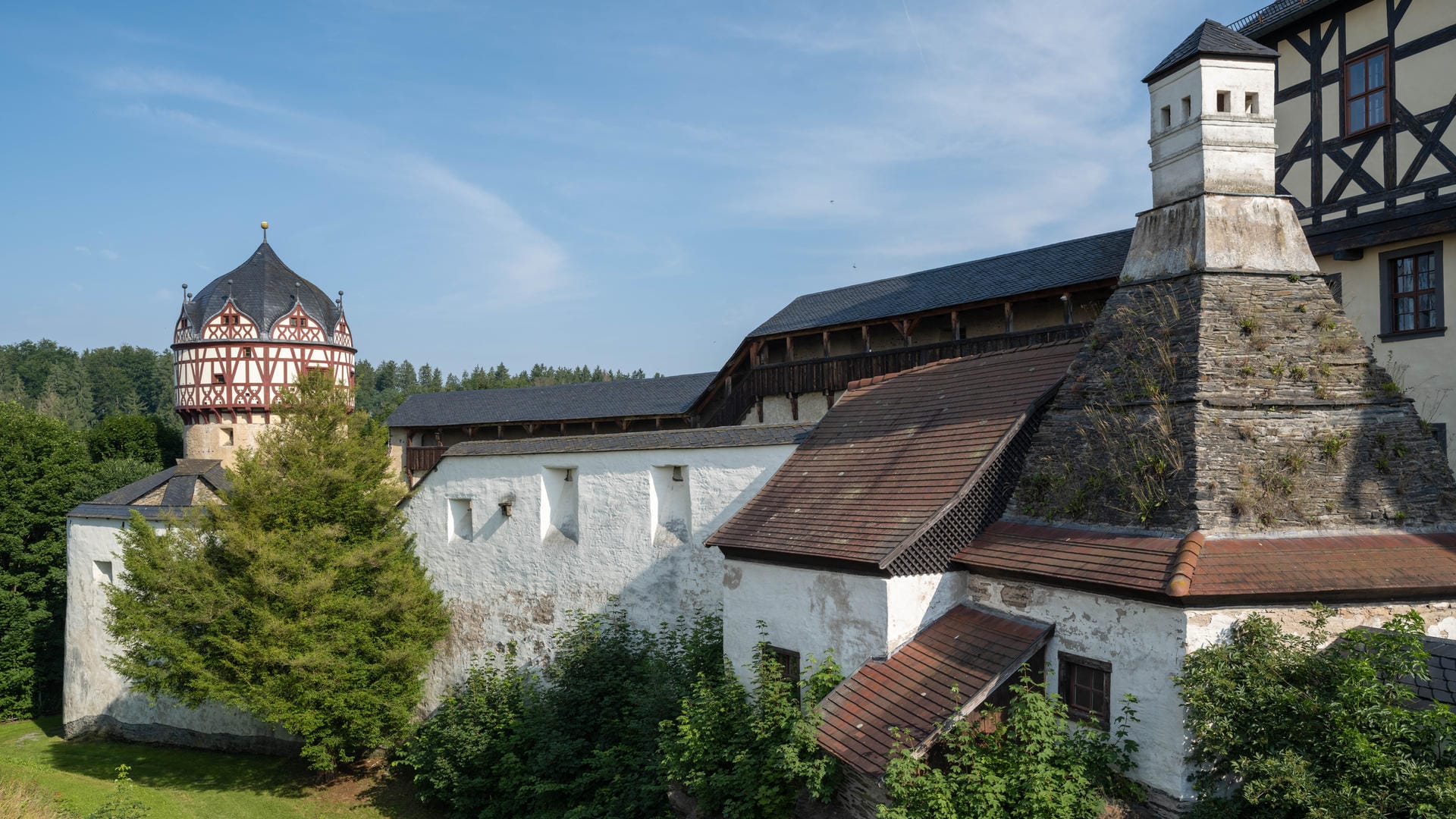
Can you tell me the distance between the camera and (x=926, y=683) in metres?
8.65

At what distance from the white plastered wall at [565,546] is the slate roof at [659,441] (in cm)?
11

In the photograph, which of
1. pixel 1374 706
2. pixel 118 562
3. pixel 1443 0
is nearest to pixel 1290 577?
Result: pixel 1374 706

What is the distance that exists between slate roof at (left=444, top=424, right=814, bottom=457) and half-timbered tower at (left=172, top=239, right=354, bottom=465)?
1858cm

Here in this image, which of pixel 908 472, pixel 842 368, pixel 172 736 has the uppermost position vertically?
pixel 842 368

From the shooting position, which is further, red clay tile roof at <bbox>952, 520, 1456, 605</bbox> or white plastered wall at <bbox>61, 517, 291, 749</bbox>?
white plastered wall at <bbox>61, 517, 291, 749</bbox>

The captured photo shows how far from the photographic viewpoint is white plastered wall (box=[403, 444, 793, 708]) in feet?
45.7

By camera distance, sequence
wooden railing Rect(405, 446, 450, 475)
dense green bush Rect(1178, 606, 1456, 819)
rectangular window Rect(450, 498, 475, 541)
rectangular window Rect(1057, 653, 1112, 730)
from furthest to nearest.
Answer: wooden railing Rect(405, 446, 450, 475), rectangular window Rect(450, 498, 475, 541), rectangular window Rect(1057, 653, 1112, 730), dense green bush Rect(1178, 606, 1456, 819)

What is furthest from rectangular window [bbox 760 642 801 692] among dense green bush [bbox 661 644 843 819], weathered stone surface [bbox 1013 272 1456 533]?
weathered stone surface [bbox 1013 272 1456 533]

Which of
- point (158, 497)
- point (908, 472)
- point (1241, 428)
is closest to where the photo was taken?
point (1241, 428)

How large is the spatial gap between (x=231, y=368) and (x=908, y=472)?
29.7 m

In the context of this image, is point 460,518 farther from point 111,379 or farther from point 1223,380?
point 111,379

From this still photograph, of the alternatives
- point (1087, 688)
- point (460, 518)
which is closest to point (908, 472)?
point (1087, 688)

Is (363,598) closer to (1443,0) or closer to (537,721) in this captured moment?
(537,721)

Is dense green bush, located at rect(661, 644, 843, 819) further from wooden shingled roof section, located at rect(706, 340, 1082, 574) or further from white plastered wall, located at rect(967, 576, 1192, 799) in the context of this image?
white plastered wall, located at rect(967, 576, 1192, 799)
